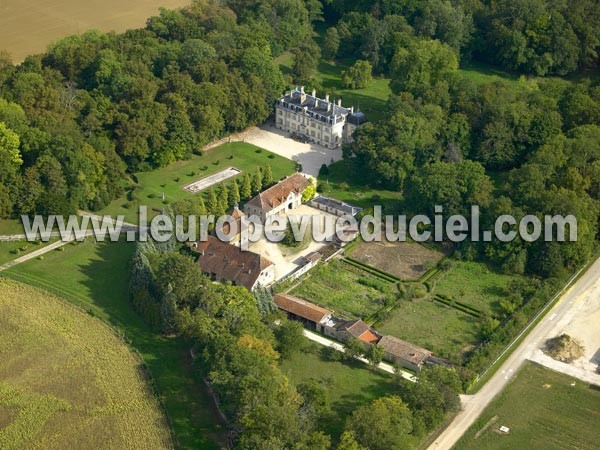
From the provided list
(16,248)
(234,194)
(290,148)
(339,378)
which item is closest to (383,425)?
(339,378)

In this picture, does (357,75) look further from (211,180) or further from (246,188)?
(246,188)

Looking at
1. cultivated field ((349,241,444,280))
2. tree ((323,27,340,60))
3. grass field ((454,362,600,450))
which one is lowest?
grass field ((454,362,600,450))

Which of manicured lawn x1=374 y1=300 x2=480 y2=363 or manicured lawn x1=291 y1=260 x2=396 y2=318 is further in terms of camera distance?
manicured lawn x1=291 y1=260 x2=396 y2=318

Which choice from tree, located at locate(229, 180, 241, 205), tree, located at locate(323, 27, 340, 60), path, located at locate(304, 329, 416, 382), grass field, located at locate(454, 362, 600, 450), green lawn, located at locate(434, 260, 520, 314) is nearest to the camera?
grass field, located at locate(454, 362, 600, 450)

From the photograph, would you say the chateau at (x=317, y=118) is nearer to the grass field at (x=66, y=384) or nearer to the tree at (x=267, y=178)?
the tree at (x=267, y=178)

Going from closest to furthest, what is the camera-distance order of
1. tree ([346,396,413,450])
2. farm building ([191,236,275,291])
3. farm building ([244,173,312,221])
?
tree ([346,396,413,450])
farm building ([191,236,275,291])
farm building ([244,173,312,221])

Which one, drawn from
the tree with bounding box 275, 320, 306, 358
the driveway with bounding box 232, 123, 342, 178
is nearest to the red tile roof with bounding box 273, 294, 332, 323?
the tree with bounding box 275, 320, 306, 358

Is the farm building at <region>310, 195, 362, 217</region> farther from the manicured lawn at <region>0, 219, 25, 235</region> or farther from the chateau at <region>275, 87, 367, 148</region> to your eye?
the manicured lawn at <region>0, 219, 25, 235</region>
